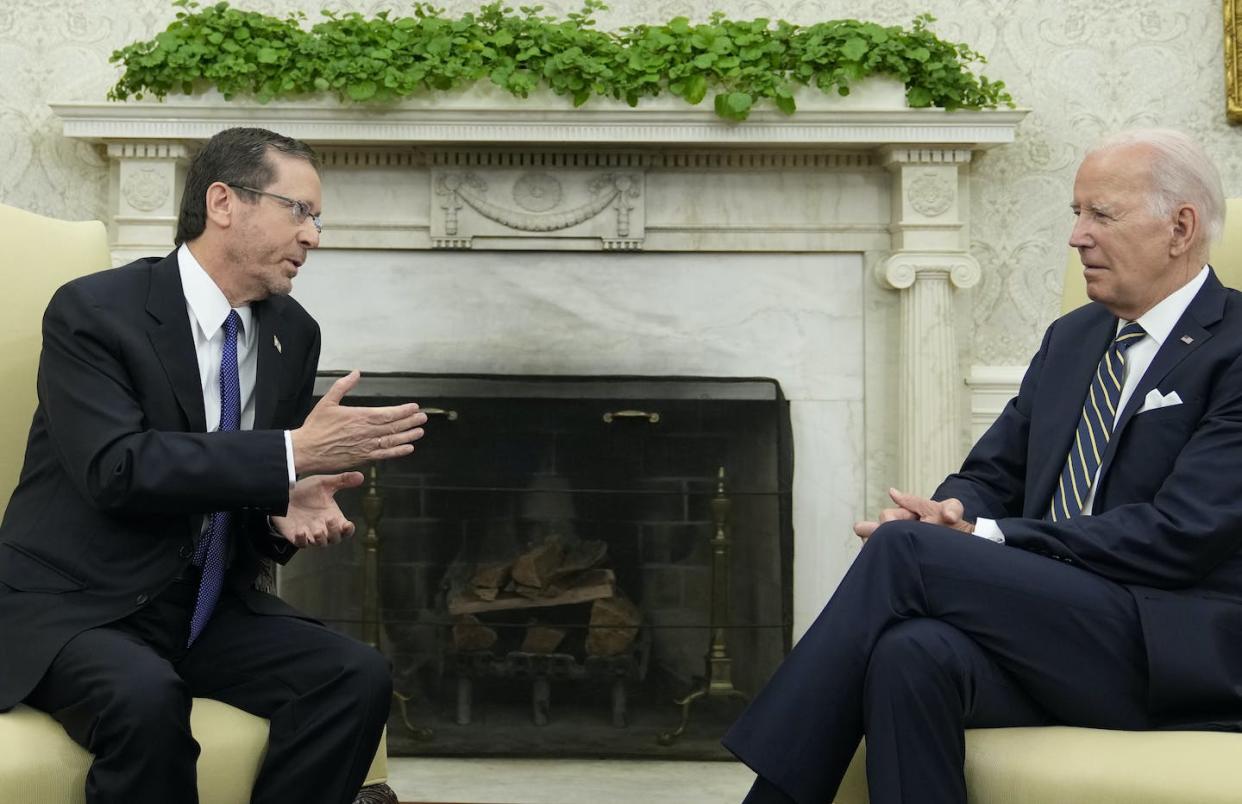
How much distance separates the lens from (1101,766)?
1605 millimetres

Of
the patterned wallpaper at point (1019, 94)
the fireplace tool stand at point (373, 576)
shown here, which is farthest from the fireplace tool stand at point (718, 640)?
the patterned wallpaper at point (1019, 94)

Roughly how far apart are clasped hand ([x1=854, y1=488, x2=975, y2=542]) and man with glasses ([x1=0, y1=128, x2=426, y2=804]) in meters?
0.69

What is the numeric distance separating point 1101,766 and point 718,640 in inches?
73.1

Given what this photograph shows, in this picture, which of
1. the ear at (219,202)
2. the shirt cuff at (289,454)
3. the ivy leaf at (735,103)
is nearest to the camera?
the shirt cuff at (289,454)

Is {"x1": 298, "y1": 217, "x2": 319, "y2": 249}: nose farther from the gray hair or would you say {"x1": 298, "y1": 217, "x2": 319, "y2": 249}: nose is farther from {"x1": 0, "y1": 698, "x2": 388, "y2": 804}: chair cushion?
the gray hair

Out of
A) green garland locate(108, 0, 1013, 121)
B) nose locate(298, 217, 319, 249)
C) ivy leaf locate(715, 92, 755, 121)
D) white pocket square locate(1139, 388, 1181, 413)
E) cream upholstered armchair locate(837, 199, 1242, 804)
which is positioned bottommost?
cream upholstered armchair locate(837, 199, 1242, 804)

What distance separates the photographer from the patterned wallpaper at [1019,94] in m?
3.65

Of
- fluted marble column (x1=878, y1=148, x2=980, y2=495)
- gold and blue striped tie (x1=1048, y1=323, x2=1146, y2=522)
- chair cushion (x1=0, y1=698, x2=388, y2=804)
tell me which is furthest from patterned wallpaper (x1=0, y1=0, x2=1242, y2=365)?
chair cushion (x1=0, y1=698, x2=388, y2=804)

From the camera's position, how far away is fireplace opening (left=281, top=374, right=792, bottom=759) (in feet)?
11.2

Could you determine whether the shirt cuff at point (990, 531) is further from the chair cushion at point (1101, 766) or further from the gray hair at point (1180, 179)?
the gray hair at point (1180, 179)

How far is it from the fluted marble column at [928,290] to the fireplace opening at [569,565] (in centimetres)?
35

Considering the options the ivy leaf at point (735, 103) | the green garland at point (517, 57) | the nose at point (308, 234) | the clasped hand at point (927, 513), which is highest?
the green garland at point (517, 57)

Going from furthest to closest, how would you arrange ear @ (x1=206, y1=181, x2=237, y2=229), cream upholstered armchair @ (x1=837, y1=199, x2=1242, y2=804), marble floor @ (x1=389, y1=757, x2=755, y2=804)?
marble floor @ (x1=389, y1=757, x2=755, y2=804), ear @ (x1=206, y1=181, x2=237, y2=229), cream upholstered armchair @ (x1=837, y1=199, x2=1242, y2=804)

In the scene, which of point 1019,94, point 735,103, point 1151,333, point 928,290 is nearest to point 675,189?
point 735,103
